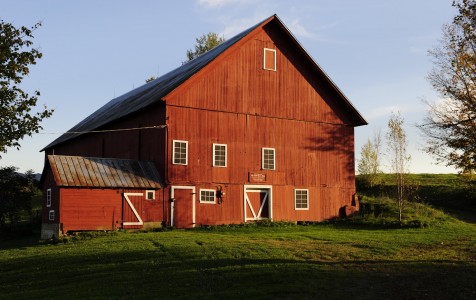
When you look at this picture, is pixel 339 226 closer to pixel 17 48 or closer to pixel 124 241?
pixel 124 241

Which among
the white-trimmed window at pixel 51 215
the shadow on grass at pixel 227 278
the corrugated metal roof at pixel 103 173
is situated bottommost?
the shadow on grass at pixel 227 278

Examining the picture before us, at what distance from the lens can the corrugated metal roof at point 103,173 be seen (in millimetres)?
25492

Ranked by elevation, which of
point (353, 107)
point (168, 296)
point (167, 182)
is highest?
point (353, 107)

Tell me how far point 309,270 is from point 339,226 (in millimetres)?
16775

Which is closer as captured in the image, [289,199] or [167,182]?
[167,182]

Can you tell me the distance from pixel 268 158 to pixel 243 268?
17.1m

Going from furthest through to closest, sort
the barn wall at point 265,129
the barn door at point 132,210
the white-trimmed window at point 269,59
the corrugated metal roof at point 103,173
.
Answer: the white-trimmed window at point 269,59
the barn wall at point 265,129
the barn door at point 132,210
the corrugated metal roof at point 103,173

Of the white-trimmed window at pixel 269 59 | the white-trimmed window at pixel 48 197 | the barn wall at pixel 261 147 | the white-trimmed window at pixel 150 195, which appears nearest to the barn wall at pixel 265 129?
the barn wall at pixel 261 147

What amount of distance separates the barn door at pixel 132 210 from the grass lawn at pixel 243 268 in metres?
3.54

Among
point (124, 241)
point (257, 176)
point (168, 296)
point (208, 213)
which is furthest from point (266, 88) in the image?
point (168, 296)

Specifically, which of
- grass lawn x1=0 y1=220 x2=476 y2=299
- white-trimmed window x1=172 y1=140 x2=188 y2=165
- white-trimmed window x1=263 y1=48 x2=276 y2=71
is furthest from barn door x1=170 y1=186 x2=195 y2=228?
white-trimmed window x1=263 y1=48 x2=276 y2=71

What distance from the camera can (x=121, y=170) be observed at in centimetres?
2741

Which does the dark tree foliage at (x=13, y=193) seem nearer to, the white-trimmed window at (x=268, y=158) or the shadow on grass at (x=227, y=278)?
the white-trimmed window at (x=268, y=158)

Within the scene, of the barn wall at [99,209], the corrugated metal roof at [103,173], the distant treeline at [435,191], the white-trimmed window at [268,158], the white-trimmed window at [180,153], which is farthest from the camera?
the distant treeline at [435,191]
